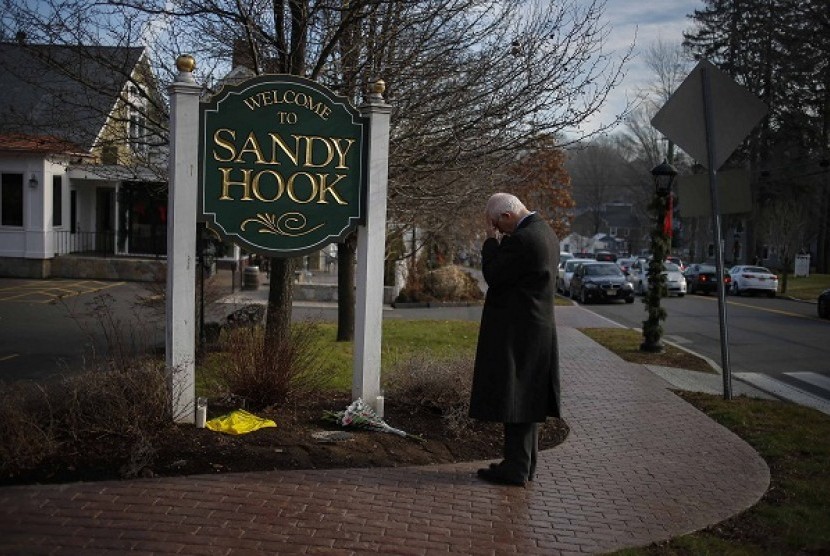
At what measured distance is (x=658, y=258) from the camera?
1448 centimetres

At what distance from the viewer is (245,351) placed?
702 cm

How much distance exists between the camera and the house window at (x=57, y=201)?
1046 inches

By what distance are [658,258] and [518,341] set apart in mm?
9768

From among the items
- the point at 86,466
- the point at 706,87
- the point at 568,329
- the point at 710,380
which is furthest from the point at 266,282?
the point at 86,466

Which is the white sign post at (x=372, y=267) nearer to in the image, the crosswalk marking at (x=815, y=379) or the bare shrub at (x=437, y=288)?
A: the crosswalk marking at (x=815, y=379)

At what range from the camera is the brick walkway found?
14.1 ft

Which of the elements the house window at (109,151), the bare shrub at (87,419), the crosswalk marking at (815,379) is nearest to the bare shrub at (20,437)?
the bare shrub at (87,419)

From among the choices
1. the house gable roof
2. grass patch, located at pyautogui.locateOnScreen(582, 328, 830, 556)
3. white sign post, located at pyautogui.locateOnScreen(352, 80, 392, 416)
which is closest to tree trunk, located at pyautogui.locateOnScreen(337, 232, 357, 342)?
the house gable roof

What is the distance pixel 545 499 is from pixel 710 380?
6985mm

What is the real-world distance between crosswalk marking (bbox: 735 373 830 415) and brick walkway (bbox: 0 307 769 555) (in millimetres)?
4393

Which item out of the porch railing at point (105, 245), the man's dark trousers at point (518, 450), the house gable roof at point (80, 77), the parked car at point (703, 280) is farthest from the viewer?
the parked car at point (703, 280)

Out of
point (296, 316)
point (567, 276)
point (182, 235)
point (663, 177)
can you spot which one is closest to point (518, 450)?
point (182, 235)

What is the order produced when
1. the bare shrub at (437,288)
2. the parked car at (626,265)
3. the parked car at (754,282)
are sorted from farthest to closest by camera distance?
the parked car at (626,265), the parked car at (754,282), the bare shrub at (437,288)

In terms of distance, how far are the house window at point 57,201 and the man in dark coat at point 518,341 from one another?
2432 centimetres
